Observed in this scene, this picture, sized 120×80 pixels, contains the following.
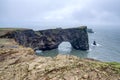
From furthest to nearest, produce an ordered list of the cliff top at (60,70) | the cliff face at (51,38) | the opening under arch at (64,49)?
the opening under arch at (64,49) → the cliff face at (51,38) → the cliff top at (60,70)

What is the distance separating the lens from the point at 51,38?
129 meters

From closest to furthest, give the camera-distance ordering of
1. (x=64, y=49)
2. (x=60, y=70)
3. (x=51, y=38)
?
(x=60, y=70)
(x=51, y=38)
(x=64, y=49)

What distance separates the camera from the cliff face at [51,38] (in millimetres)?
113031

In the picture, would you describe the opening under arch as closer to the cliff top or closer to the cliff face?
the cliff face

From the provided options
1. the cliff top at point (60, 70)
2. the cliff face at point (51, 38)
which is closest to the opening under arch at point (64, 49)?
the cliff face at point (51, 38)

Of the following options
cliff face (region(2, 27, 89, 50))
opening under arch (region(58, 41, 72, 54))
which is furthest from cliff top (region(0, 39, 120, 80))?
opening under arch (region(58, 41, 72, 54))

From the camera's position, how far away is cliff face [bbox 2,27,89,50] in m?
113

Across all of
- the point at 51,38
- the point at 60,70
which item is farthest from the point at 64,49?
the point at 60,70

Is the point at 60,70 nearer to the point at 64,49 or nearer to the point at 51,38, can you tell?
the point at 51,38

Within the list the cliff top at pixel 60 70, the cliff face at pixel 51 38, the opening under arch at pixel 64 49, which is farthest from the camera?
the opening under arch at pixel 64 49

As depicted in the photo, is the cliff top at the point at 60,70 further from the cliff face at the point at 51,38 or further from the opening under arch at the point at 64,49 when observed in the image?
the opening under arch at the point at 64,49

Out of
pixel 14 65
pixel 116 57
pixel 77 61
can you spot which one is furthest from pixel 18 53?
pixel 116 57

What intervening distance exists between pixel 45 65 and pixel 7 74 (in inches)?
171

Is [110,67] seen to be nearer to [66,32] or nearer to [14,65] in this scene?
[14,65]
